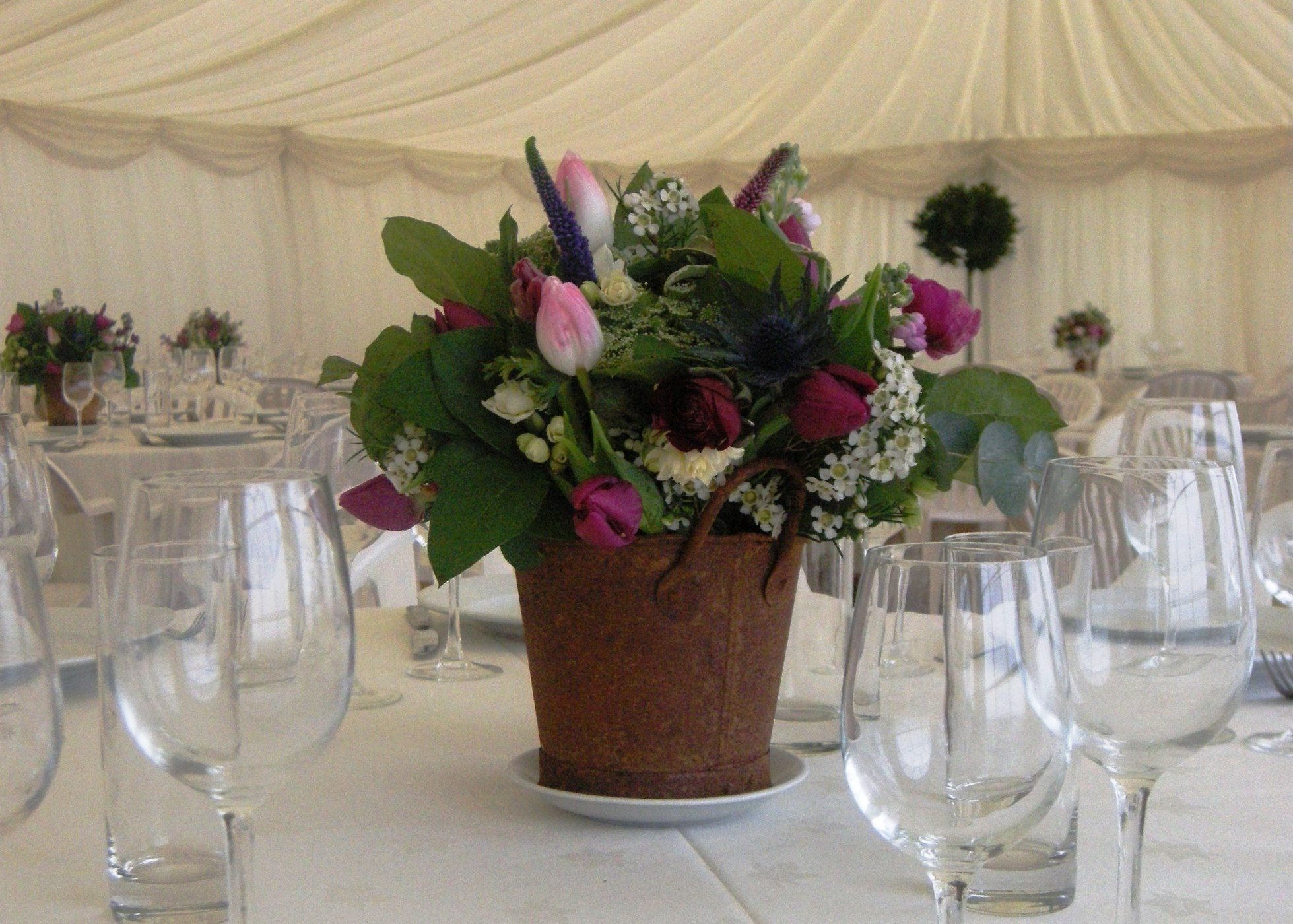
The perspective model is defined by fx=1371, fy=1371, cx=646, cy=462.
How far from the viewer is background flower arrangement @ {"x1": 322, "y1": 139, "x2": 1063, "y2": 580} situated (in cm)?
82

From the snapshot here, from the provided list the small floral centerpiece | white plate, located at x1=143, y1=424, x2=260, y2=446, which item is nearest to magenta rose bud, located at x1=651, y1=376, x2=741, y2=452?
white plate, located at x1=143, y1=424, x2=260, y2=446

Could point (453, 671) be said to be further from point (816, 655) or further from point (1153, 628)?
point (1153, 628)

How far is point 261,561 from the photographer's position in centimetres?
62

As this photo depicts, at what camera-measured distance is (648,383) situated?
847 mm

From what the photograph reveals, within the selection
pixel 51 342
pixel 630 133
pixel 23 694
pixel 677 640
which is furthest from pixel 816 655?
pixel 630 133

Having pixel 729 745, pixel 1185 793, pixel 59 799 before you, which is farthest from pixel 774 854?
pixel 59 799

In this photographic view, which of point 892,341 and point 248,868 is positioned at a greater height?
point 892,341

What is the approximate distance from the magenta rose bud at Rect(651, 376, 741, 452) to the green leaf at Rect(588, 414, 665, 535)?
0.03 m

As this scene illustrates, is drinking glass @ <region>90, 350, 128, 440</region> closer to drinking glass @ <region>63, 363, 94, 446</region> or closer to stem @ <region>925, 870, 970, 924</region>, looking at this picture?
drinking glass @ <region>63, 363, 94, 446</region>

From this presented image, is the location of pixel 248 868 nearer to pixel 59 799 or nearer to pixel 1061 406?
pixel 59 799

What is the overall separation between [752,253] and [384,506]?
303mm

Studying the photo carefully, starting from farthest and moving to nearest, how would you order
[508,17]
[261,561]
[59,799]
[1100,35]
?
[1100,35] < [508,17] < [59,799] < [261,561]

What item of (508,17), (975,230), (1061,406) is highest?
(508,17)

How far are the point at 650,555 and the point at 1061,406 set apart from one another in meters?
5.51
